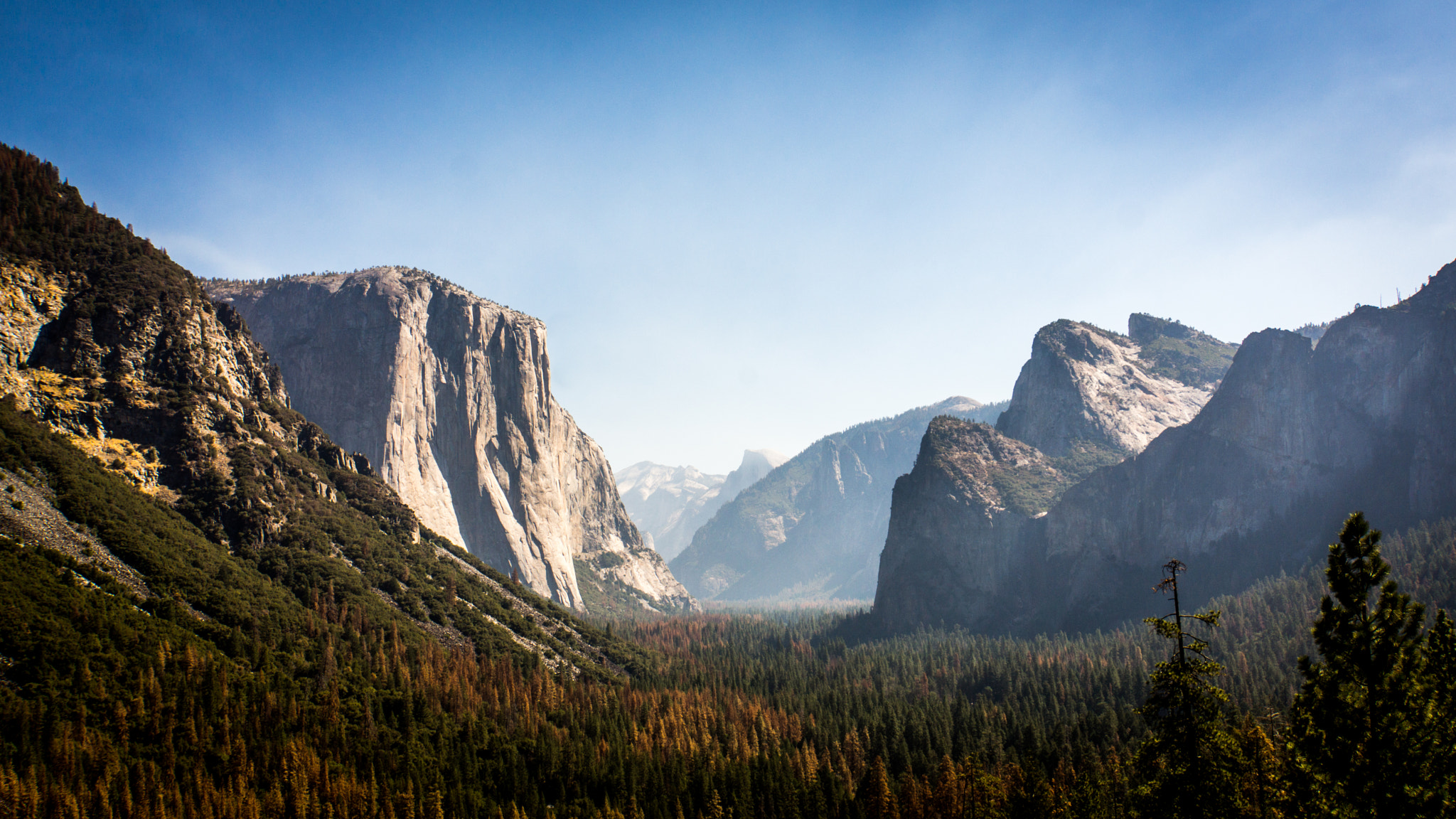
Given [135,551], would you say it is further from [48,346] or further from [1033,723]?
[1033,723]

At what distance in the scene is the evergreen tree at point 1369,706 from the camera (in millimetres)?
25219

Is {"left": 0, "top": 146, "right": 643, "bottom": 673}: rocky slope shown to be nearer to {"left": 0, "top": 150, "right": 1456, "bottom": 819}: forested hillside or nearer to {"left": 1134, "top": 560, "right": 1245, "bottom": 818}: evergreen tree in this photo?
{"left": 0, "top": 150, "right": 1456, "bottom": 819}: forested hillside

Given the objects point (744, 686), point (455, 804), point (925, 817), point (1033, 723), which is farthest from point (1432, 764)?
point (744, 686)

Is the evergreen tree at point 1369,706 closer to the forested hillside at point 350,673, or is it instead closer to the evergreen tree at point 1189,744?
the forested hillside at point 350,673

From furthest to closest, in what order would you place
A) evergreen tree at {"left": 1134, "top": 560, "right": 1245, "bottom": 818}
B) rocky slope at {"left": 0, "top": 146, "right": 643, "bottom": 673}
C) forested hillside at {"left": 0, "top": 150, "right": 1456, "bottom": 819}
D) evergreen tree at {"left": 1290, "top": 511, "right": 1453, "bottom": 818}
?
1. rocky slope at {"left": 0, "top": 146, "right": 643, "bottom": 673}
2. forested hillside at {"left": 0, "top": 150, "right": 1456, "bottom": 819}
3. evergreen tree at {"left": 1134, "top": 560, "right": 1245, "bottom": 818}
4. evergreen tree at {"left": 1290, "top": 511, "right": 1453, "bottom": 818}

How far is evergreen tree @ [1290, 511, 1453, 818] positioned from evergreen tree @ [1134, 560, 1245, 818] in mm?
2931

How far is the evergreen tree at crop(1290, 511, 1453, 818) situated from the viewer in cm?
2522

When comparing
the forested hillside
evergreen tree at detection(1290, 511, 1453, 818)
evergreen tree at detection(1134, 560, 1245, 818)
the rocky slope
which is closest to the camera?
evergreen tree at detection(1290, 511, 1453, 818)

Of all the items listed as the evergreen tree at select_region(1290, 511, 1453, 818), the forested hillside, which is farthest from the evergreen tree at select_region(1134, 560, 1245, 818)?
the evergreen tree at select_region(1290, 511, 1453, 818)

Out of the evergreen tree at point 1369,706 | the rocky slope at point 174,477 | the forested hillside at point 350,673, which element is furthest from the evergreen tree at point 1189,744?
the rocky slope at point 174,477

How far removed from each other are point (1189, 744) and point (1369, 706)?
6161 mm

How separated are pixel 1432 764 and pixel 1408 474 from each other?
222695 mm

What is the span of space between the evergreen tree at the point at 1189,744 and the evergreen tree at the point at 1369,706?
293 cm

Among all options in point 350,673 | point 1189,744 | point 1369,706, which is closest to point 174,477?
point 350,673
